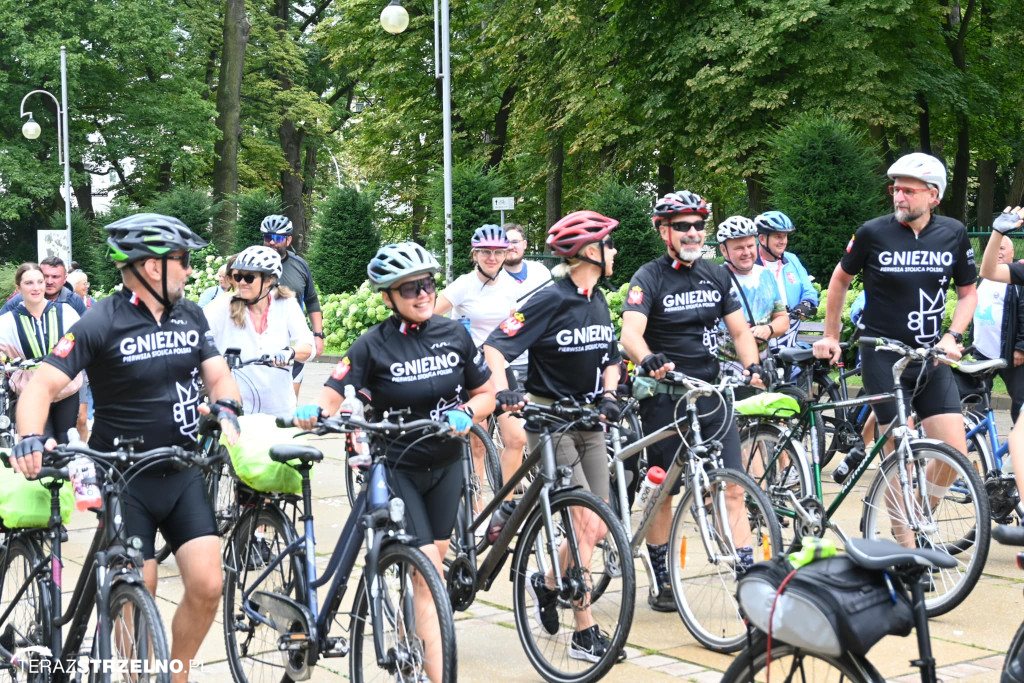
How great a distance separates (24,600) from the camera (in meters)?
4.93

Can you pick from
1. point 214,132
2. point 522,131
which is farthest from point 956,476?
point 214,132

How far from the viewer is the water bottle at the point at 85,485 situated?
169 inches

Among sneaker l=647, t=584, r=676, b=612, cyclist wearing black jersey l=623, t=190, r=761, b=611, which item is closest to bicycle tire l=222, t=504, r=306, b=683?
cyclist wearing black jersey l=623, t=190, r=761, b=611

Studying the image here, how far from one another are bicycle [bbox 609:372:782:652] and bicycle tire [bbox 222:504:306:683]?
5.36 ft

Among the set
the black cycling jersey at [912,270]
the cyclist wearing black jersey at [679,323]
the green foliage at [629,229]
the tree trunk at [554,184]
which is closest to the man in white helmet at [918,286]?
the black cycling jersey at [912,270]

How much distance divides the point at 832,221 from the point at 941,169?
12.3 m

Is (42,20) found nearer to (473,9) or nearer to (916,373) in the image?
(473,9)

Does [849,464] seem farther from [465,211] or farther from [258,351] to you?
[465,211]

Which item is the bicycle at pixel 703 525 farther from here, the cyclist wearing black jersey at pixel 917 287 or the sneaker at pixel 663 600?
the cyclist wearing black jersey at pixel 917 287

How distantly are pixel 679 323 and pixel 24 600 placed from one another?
10.4 feet

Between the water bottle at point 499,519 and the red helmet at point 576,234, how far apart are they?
45.6 inches

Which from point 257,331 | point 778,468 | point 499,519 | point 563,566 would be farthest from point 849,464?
point 257,331

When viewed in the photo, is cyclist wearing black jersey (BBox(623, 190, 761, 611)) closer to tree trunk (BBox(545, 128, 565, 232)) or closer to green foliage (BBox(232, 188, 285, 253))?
tree trunk (BBox(545, 128, 565, 232))

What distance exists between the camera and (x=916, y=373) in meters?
6.39
